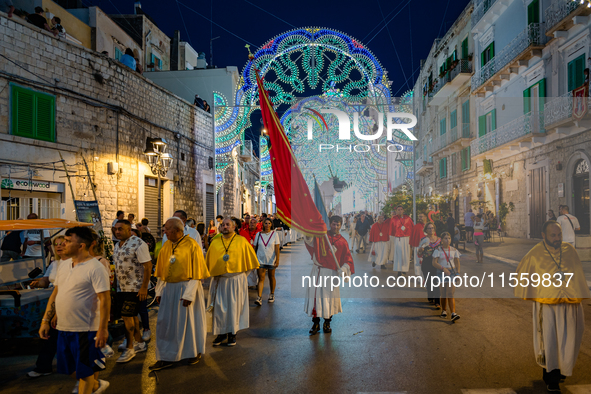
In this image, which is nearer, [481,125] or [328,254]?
[328,254]

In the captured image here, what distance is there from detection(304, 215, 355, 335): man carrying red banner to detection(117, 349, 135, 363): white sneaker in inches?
94.4

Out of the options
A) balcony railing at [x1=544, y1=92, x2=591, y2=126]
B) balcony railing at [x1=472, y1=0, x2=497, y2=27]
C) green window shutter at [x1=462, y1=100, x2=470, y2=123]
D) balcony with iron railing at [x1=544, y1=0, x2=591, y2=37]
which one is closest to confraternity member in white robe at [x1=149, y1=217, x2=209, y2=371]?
balcony railing at [x1=544, y1=92, x2=591, y2=126]

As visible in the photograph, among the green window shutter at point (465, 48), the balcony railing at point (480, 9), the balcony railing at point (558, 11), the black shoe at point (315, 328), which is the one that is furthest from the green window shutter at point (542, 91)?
the black shoe at point (315, 328)

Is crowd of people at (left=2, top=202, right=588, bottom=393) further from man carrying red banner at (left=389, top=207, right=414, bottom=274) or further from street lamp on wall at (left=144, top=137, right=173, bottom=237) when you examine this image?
street lamp on wall at (left=144, top=137, right=173, bottom=237)

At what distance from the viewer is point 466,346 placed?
5473 mm

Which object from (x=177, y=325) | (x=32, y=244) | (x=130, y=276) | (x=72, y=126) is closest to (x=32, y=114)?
(x=72, y=126)

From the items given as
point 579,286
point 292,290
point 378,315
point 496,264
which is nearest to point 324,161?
point 292,290

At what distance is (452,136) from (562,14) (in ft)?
34.6

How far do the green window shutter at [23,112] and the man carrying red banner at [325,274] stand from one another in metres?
7.50

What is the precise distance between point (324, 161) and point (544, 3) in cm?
1007

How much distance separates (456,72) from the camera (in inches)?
898

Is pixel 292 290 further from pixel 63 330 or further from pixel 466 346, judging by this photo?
pixel 63 330

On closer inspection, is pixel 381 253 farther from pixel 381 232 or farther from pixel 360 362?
pixel 360 362

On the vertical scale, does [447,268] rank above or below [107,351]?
above
